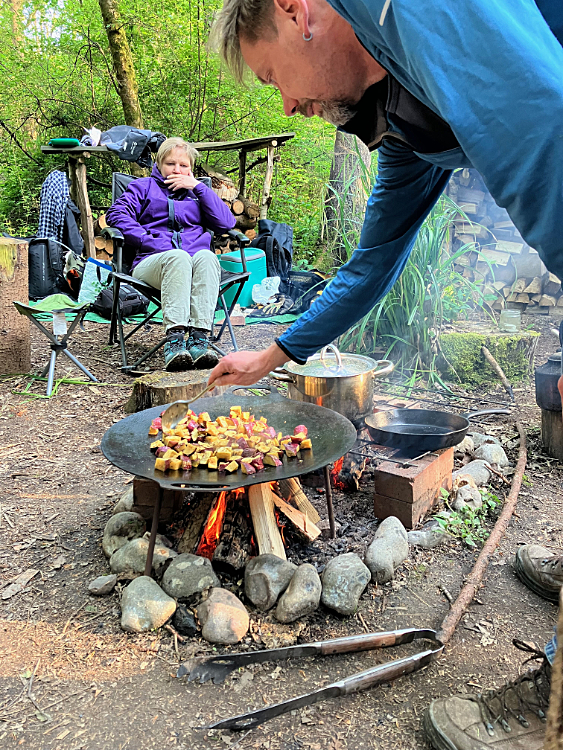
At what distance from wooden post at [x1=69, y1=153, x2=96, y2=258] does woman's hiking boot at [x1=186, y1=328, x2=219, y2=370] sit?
417 centimetres

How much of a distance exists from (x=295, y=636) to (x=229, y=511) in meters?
0.59

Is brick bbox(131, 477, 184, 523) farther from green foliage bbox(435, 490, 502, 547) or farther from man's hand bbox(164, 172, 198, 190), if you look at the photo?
man's hand bbox(164, 172, 198, 190)

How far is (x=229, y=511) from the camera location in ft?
7.80

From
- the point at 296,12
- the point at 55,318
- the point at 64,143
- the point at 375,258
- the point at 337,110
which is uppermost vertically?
the point at 64,143

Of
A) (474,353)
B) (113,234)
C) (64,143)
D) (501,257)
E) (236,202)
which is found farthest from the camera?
(236,202)

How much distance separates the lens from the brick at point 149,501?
8.23ft

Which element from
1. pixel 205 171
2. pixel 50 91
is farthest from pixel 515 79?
pixel 50 91

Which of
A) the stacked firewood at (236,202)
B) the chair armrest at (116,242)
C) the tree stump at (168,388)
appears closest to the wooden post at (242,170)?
the stacked firewood at (236,202)

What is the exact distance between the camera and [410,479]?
2.51 m

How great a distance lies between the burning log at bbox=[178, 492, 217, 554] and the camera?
2.32m

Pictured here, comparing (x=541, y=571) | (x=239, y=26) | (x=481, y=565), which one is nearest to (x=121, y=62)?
(x=239, y=26)

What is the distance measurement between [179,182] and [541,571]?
4.37 metres

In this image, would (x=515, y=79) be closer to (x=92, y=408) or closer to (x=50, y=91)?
(x=92, y=408)

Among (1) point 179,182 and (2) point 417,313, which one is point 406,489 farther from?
(1) point 179,182
